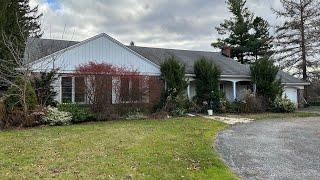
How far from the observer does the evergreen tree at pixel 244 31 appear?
157 feet

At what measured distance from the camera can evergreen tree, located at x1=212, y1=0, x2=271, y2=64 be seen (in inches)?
1880

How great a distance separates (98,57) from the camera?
22.3 metres

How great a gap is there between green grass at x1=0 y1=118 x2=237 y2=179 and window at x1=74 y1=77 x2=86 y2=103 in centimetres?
428

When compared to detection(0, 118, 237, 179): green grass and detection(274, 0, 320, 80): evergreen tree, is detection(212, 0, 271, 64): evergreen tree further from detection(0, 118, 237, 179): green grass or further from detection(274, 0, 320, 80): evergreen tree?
detection(0, 118, 237, 179): green grass

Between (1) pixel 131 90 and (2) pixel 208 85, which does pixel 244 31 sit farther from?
(1) pixel 131 90

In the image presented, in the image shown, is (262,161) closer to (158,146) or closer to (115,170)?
(158,146)

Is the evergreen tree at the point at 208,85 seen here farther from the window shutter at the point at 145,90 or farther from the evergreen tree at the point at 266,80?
the window shutter at the point at 145,90

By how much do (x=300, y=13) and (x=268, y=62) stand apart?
48.0ft


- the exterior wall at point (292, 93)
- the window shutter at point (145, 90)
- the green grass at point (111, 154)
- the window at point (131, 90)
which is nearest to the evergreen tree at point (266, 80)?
the exterior wall at point (292, 93)

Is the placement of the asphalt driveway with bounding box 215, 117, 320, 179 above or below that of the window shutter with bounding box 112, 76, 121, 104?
below

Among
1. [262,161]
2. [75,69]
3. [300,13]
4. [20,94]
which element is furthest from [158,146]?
[300,13]

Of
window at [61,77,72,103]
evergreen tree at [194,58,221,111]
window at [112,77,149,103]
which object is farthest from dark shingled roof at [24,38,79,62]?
evergreen tree at [194,58,221,111]

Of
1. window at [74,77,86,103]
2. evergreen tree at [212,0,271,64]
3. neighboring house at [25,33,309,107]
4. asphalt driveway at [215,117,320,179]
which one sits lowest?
asphalt driveway at [215,117,320,179]

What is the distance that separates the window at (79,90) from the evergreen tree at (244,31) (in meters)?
32.0
